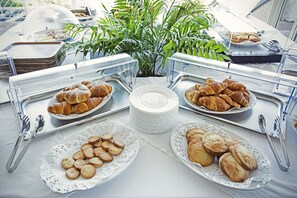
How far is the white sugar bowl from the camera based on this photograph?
55 cm

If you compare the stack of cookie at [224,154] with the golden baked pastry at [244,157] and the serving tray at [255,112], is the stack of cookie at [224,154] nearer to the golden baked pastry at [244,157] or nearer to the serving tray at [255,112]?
the golden baked pastry at [244,157]

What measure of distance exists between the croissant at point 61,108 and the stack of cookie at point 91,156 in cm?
13

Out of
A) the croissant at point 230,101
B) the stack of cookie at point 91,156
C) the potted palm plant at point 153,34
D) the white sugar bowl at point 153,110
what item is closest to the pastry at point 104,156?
the stack of cookie at point 91,156

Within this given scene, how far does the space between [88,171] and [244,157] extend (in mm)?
327

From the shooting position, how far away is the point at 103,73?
29.4 inches

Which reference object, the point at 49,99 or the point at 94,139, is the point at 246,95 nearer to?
the point at 94,139

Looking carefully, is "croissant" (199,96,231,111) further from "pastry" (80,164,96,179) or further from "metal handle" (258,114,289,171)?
"pastry" (80,164,96,179)

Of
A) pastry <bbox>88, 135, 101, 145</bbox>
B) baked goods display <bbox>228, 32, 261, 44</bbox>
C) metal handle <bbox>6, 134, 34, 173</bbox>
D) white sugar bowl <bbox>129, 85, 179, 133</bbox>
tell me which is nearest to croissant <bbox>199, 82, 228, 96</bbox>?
white sugar bowl <bbox>129, 85, 179, 133</bbox>

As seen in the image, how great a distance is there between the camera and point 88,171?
0.44 meters

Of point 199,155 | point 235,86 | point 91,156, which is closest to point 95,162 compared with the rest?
point 91,156

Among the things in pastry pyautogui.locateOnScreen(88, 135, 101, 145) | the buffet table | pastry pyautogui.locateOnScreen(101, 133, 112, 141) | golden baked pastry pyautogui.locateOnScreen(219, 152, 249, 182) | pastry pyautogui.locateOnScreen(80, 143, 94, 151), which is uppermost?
golden baked pastry pyautogui.locateOnScreen(219, 152, 249, 182)

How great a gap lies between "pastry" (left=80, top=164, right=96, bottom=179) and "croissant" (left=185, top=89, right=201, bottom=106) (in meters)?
0.36

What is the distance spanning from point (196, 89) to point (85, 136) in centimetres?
37

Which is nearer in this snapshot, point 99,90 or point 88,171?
point 88,171
